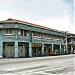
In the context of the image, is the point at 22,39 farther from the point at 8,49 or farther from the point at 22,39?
the point at 8,49

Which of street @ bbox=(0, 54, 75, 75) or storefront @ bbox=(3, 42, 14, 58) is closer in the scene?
street @ bbox=(0, 54, 75, 75)

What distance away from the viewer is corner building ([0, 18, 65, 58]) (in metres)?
41.9

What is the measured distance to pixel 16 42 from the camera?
1658 inches

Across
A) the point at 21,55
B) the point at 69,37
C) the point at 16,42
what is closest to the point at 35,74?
the point at 16,42

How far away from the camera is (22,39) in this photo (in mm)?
43844

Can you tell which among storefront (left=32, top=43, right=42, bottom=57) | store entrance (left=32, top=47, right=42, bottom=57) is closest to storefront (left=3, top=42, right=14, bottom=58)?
storefront (left=32, top=43, right=42, bottom=57)

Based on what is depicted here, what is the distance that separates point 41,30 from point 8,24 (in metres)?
11.9

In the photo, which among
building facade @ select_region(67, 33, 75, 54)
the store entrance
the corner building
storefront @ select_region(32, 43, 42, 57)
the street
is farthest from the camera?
building facade @ select_region(67, 33, 75, 54)

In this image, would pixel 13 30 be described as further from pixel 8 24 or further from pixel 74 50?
pixel 74 50

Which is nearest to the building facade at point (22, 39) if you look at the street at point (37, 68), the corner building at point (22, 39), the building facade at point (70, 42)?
the corner building at point (22, 39)

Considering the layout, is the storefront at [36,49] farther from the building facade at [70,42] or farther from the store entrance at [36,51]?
the building facade at [70,42]

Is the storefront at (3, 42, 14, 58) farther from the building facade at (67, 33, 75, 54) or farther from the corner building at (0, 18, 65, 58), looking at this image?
the building facade at (67, 33, 75, 54)

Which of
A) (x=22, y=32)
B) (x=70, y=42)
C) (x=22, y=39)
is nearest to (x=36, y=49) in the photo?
(x=22, y=39)

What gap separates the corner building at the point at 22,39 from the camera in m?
41.9
